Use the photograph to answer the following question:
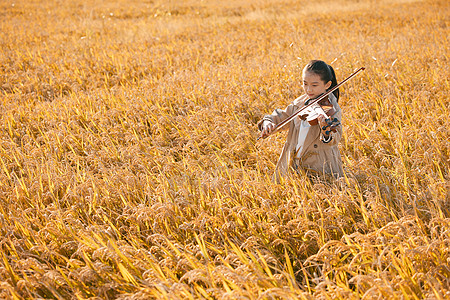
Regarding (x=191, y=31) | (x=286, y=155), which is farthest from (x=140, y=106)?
(x=191, y=31)

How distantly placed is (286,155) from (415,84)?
297 centimetres

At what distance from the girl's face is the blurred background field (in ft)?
2.06

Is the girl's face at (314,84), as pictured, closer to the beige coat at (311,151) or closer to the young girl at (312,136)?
the young girl at (312,136)

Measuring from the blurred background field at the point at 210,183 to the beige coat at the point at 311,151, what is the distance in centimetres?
14

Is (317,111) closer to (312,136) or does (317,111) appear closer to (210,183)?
(312,136)

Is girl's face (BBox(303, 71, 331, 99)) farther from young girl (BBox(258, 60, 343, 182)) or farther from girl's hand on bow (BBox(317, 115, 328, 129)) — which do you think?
girl's hand on bow (BBox(317, 115, 328, 129))

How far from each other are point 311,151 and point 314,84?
0.50 m

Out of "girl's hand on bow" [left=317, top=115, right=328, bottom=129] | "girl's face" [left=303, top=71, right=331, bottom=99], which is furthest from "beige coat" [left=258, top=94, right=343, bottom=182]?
"girl's hand on bow" [left=317, top=115, right=328, bottom=129]

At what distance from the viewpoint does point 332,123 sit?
6.84 ft

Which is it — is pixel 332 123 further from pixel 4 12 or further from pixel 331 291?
pixel 4 12

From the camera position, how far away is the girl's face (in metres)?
2.36

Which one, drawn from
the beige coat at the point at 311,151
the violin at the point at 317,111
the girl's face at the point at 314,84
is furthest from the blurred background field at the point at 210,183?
the girl's face at the point at 314,84

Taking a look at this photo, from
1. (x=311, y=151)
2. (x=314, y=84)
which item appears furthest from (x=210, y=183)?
(x=314, y=84)

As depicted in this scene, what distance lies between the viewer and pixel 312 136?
2.45m
